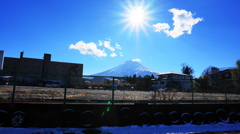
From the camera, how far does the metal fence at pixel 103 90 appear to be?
7.64m

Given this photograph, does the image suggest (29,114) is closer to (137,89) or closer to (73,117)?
(73,117)

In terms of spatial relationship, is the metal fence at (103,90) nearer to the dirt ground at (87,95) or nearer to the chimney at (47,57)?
the dirt ground at (87,95)

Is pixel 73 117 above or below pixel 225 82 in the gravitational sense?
below

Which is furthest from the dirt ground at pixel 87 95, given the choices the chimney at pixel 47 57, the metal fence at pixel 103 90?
the chimney at pixel 47 57

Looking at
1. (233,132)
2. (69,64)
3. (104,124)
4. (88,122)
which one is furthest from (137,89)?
(69,64)

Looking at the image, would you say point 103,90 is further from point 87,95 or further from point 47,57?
point 47,57

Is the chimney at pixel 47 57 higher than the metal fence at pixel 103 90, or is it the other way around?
the chimney at pixel 47 57

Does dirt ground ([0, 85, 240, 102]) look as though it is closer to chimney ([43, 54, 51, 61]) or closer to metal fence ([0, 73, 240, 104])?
metal fence ([0, 73, 240, 104])

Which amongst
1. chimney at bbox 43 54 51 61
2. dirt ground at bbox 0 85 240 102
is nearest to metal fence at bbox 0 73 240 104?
dirt ground at bbox 0 85 240 102

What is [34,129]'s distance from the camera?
23.2ft

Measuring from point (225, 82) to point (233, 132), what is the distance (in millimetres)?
4026

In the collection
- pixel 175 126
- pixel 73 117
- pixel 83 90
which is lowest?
pixel 175 126

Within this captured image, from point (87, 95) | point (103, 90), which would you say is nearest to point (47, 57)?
point (87, 95)

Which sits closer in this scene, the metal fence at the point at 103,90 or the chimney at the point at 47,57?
the metal fence at the point at 103,90
